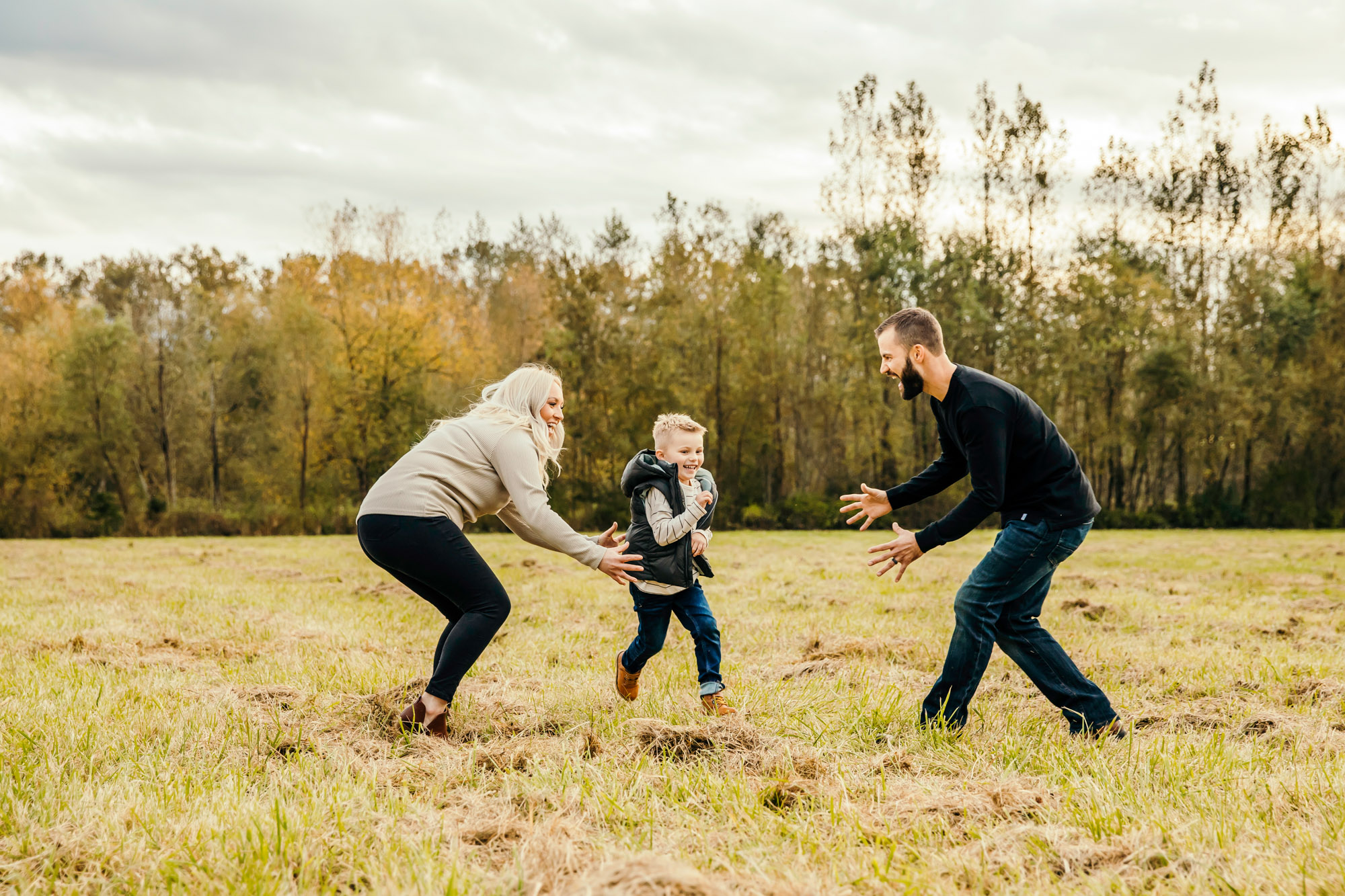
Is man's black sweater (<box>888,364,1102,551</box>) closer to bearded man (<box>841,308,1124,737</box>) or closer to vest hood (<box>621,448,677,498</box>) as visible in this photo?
bearded man (<box>841,308,1124,737</box>)

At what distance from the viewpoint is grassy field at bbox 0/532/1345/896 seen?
9.67ft

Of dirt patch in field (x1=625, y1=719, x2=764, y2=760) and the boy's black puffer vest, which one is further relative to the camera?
the boy's black puffer vest

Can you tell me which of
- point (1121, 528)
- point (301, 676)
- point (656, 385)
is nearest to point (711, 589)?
point (301, 676)

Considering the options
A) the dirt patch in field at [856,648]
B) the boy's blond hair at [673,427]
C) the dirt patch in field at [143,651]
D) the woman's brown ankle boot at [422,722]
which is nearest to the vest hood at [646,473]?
the boy's blond hair at [673,427]

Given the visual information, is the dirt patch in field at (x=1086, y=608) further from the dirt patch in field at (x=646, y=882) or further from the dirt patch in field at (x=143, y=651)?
the dirt patch in field at (x=646, y=882)

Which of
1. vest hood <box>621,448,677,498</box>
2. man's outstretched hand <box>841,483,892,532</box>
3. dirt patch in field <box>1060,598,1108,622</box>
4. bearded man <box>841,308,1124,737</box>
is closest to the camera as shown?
bearded man <box>841,308,1124,737</box>

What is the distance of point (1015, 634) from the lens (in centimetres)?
479

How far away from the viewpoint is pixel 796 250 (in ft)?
112

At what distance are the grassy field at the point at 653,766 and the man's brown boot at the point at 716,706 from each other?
9cm

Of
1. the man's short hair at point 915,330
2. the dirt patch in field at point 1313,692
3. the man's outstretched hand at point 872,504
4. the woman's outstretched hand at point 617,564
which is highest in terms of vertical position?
the man's short hair at point 915,330

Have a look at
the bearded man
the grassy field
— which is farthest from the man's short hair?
the grassy field

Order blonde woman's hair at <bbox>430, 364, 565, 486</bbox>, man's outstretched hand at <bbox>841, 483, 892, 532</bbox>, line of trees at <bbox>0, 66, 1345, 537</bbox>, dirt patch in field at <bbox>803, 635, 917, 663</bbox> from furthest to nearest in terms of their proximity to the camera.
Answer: line of trees at <bbox>0, 66, 1345, 537</bbox>
dirt patch in field at <bbox>803, 635, 917, 663</bbox>
man's outstretched hand at <bbox>841, 483, 892, 532</bbox>
blonde woman's hair at <bbox>430, 364, 565, 486</bbox>

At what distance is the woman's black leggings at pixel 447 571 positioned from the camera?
467 cm

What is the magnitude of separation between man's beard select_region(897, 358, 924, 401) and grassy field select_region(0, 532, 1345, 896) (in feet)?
5.54
